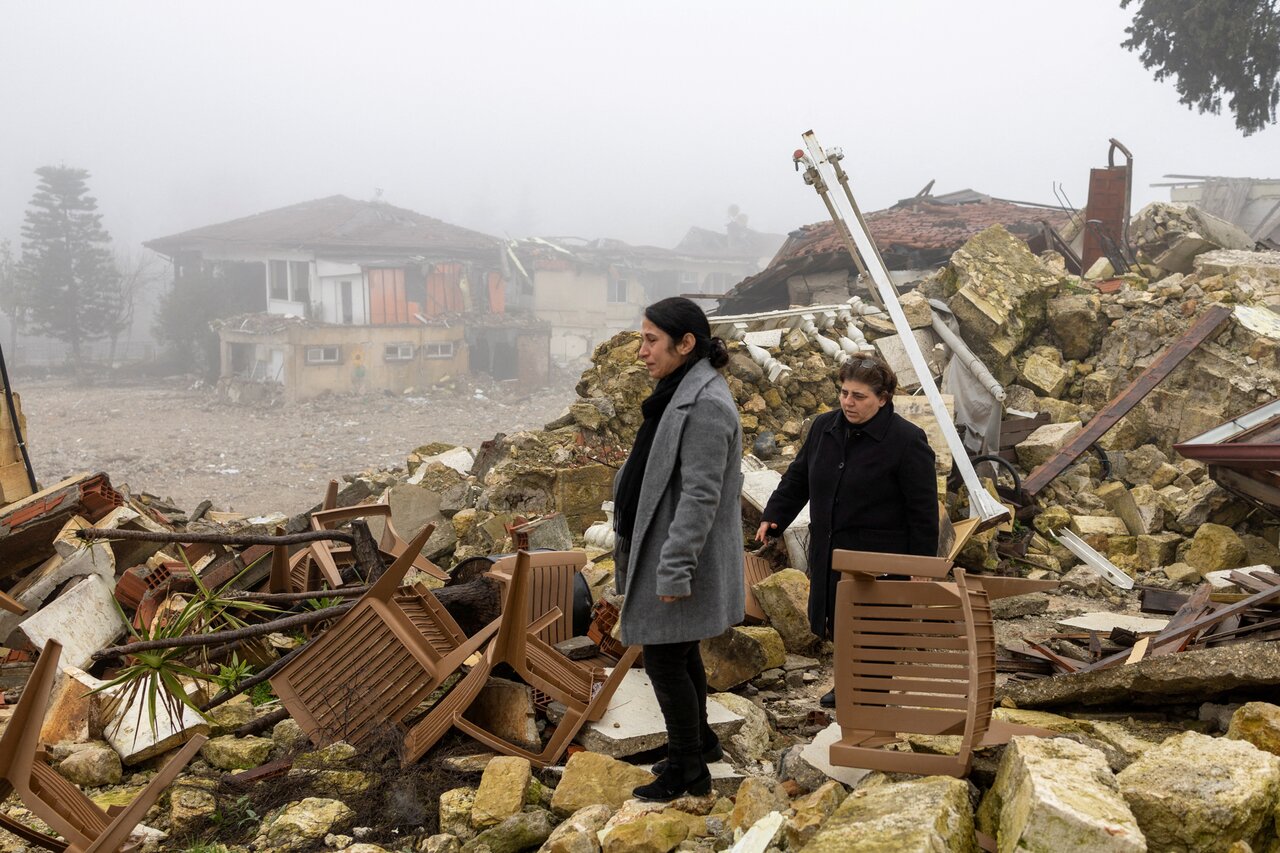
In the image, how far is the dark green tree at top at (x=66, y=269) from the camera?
3850 cm

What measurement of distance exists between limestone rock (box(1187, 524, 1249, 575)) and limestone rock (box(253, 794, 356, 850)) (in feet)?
19.2

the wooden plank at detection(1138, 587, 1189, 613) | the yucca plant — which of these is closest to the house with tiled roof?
the wooden plank at detection(1138, 587, 1189, 613)

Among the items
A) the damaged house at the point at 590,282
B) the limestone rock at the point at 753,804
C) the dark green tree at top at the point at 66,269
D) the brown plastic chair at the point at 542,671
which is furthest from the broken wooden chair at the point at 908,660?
the dark green tree at top at the point at 66,269

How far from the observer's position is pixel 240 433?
25.5m

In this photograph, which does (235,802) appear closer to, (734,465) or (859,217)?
(734,465)

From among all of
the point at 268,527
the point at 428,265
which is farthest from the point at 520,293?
the point at 268,527

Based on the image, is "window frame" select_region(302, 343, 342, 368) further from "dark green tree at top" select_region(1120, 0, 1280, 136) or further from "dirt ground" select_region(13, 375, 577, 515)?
"dark green tree at top" select_region(1120, 0, 1280, 136)

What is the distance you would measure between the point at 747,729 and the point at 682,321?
5.61 ft

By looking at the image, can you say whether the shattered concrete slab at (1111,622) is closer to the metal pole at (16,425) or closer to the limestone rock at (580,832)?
the limestone rock at (580,832)

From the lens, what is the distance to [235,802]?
357 centimetres

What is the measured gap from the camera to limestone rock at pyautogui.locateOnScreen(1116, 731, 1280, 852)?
95.7 inches

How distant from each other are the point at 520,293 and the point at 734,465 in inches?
1380

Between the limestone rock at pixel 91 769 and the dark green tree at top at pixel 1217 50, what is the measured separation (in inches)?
995

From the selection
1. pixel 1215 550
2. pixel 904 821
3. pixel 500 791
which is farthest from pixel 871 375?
pixel 1215 550
